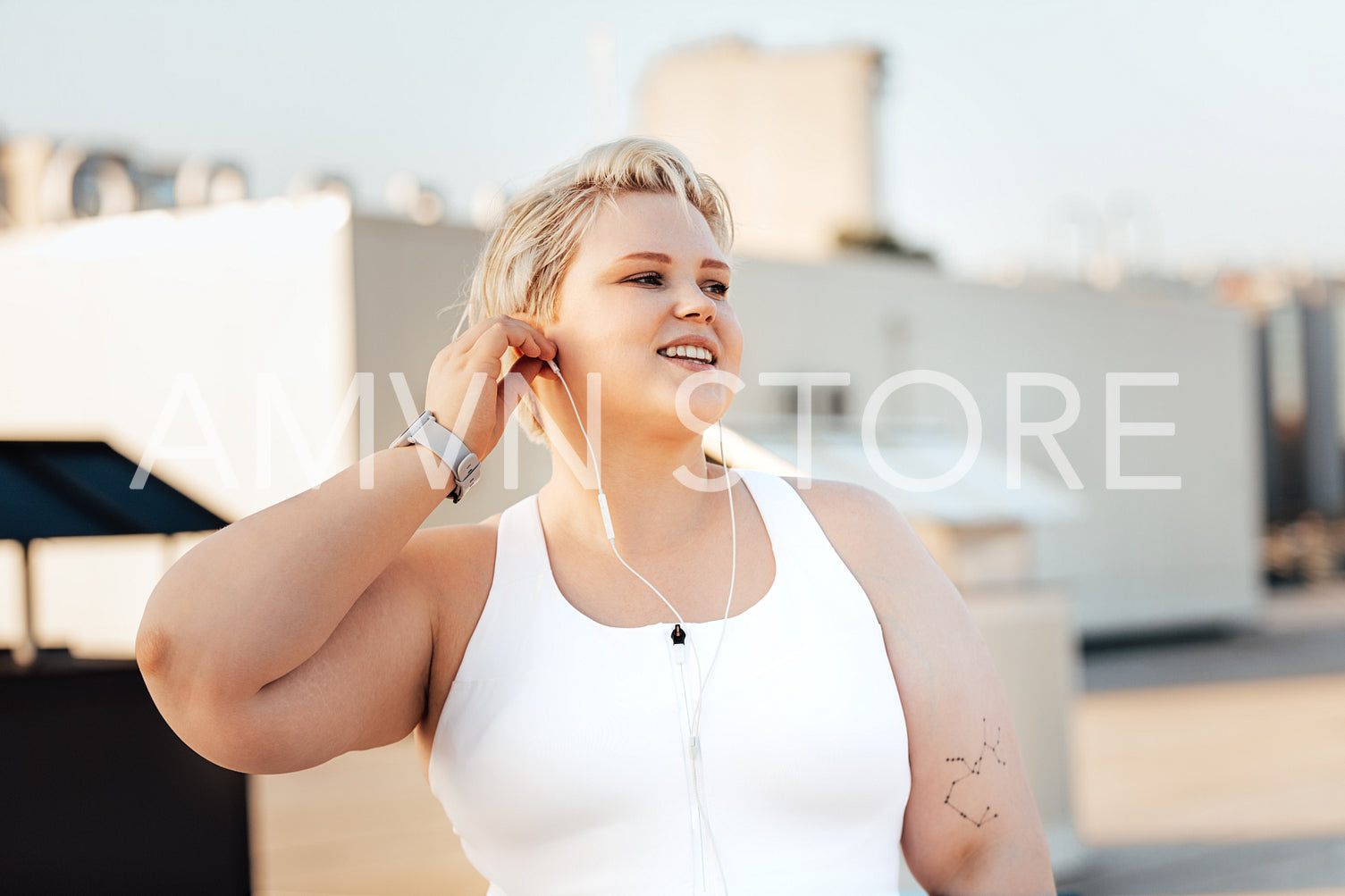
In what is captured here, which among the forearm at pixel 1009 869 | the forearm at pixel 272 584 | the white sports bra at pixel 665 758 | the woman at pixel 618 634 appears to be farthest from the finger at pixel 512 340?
the forearm at pixel 1009 869

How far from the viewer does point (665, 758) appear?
1457mm

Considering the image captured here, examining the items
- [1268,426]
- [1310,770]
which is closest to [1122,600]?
[1310,770]

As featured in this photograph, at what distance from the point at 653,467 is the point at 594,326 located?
22 centimetres

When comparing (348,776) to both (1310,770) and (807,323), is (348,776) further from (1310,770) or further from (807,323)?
(807,323)

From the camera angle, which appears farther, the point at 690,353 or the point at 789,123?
the point at 789,123

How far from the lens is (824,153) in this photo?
27453 mm

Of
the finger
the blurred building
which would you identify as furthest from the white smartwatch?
the blurred building

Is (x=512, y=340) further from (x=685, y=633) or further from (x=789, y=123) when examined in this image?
(x=789, y=123)

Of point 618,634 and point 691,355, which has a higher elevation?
point 691,355

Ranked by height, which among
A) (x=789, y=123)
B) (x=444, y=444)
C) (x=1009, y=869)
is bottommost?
(x=1009, y=869)

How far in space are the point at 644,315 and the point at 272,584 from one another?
1.88ft

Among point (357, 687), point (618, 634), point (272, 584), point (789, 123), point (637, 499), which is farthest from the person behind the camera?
point (789, 123)

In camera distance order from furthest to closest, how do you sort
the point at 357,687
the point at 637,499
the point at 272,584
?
the point at 637,499
the point at 357,687
the point at 272,584

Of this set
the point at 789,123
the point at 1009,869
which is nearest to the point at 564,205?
the point at 1009,869
